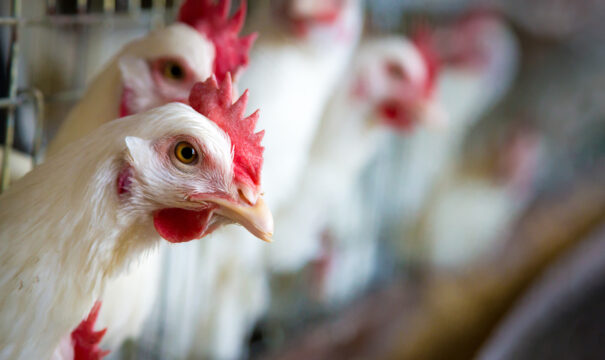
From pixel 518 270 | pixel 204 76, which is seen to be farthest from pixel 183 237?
pixel 518 270

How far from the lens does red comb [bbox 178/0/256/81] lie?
634 millimetres

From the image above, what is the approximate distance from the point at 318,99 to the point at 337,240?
54 centimetres

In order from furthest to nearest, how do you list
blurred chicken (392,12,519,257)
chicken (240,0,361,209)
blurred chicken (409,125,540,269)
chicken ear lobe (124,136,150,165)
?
blurred chicken (409,125,540,269)
blurred chicken (392,12,519,257)
chicken (240,0,361,209)
chicken ear lobe (124,136,150,165)

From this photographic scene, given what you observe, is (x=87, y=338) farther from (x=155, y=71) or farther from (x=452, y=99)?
(x=452, y=99)

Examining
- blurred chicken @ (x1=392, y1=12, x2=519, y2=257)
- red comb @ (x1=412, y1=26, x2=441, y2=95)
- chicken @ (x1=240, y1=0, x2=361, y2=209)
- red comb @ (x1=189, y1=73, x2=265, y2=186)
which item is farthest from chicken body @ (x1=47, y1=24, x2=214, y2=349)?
blurred chicken @ (x1=392, y1=12, x2=519, y2=257)

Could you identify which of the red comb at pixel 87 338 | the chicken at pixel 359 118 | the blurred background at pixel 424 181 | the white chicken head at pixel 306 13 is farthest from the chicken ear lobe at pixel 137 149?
the chicken at pixel 359 118

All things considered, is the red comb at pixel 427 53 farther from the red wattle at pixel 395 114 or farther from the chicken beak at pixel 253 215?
the chicken beak at pixel 253 215

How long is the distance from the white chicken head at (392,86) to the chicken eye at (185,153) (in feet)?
2.76

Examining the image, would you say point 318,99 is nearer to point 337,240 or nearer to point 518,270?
point 337,240

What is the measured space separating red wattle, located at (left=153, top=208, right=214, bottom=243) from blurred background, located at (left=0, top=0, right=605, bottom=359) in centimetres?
28

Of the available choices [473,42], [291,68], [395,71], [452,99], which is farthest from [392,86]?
[473,42]

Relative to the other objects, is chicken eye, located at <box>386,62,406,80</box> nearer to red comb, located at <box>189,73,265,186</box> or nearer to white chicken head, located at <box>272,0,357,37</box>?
white chicken head, located at <box>272,0,357,37</box>

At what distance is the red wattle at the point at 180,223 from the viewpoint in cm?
43

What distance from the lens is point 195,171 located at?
0.41m
